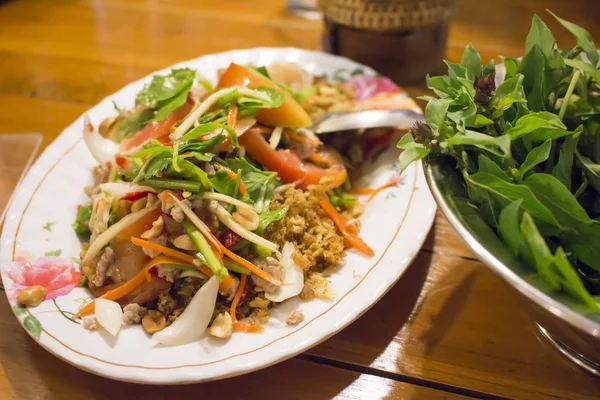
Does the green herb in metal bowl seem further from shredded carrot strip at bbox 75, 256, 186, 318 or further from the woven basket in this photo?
the woven basket

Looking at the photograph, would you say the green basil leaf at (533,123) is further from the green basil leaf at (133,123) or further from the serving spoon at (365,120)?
the green basil leaf at (133,123)

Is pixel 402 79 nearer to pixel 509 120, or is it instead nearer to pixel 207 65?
pixel 207 65

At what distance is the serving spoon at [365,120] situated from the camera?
1.23 meters

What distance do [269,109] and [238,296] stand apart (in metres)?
0.43

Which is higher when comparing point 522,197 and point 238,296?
point 522,197

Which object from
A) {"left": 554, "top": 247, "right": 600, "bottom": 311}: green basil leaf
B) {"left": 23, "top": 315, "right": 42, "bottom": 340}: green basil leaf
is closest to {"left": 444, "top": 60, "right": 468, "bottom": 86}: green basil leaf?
{"left": 554, "top": 247, "right": 600, "bottom": 311}: green basil leaf

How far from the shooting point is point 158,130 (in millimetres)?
1146

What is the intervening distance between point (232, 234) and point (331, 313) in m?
0.23

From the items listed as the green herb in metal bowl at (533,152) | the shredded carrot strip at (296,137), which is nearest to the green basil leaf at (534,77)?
the green herb in metal bowl at (533,152)

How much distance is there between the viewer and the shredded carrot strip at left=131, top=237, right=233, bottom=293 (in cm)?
93

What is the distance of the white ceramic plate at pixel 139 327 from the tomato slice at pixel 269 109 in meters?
0.22

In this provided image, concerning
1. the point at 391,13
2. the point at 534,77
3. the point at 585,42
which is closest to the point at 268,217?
the point at 534,77

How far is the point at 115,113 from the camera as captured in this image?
1391 millimetres

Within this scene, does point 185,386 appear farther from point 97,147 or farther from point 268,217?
point 97,147
